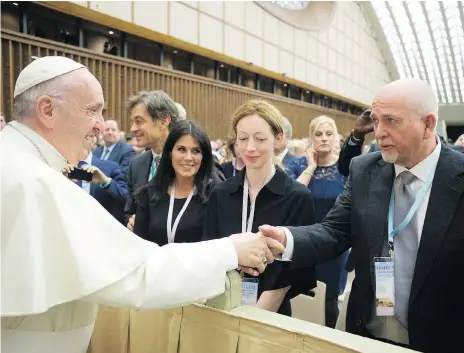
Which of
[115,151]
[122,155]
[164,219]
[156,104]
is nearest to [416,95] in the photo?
[164,219]

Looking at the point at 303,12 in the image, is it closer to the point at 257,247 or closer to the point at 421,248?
the point at 421,248

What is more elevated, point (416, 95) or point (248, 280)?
point (416, 95)

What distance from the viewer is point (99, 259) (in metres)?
1.07

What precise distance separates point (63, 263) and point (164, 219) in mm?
1251

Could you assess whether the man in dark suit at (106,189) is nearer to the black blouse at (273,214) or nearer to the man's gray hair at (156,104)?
the man's gray hair at (156,104)

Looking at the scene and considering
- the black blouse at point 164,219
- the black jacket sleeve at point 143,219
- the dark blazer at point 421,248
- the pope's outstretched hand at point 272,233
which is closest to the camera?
the dark blazer at point 421,248

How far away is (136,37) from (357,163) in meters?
7.57

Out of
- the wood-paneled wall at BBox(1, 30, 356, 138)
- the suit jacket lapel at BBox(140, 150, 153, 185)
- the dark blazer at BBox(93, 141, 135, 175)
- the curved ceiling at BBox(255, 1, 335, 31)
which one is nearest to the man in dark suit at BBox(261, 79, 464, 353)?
the suit jacket lapel at BBox(140, 150, 153, 185)

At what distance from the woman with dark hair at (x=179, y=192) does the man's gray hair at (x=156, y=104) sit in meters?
0.49

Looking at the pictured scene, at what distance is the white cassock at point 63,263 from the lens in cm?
105

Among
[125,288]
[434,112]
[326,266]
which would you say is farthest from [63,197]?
[326,266]

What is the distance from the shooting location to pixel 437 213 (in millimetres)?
1511

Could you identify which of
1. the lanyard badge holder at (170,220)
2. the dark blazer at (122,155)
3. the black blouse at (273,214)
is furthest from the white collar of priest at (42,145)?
the dark blazer at (122,155)

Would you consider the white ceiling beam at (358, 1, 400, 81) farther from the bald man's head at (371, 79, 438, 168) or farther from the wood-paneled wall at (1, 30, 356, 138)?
the bald man's head at (371, 79, 438, 168)
